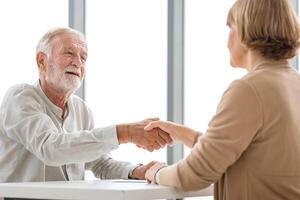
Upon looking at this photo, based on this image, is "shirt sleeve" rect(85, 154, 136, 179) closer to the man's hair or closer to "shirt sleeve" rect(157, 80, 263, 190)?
the man's hair

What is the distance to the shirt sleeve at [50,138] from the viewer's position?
94.4 inches

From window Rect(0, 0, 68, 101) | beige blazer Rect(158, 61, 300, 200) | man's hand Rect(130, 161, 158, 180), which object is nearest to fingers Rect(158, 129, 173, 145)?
man's hand Rect(130, 161, 158, 180)

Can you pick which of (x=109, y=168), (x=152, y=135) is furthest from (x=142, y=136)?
(x=109, y=168)

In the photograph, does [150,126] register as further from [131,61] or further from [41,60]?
[131,61]

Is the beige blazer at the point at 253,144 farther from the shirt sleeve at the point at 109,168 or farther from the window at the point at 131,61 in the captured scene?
the window at the point at 131,61

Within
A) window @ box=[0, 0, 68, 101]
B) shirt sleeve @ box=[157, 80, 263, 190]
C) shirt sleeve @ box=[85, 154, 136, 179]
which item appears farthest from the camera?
window @ box=[0, 0, 68, 101]

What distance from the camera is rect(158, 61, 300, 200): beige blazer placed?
1766 mm

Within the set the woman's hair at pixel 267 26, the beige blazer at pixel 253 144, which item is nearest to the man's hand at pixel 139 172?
the beige blazer at pixel 253 144

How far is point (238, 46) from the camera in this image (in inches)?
76.7

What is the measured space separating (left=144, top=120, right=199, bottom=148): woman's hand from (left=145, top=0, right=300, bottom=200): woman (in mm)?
358

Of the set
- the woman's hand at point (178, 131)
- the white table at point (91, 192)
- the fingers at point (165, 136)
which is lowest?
the white table at point (91, 192)

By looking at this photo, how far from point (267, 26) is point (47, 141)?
0.99m

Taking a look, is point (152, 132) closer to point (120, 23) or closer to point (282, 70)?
point (282, 70)

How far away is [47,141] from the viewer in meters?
2.41
